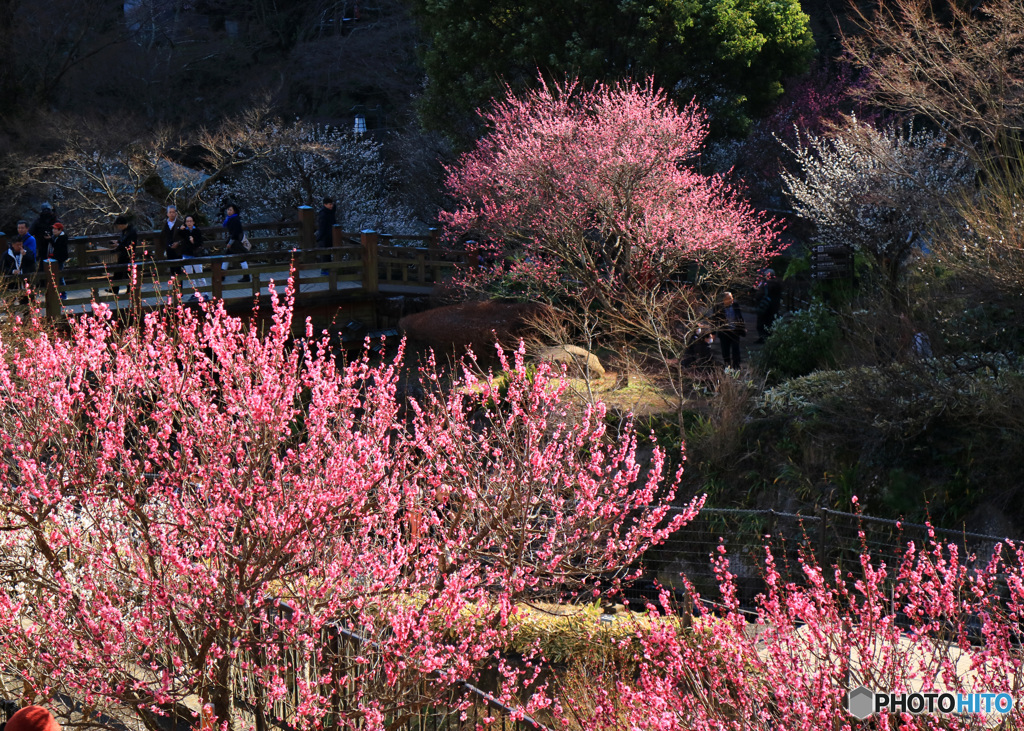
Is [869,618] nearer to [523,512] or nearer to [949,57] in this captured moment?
[523,512]

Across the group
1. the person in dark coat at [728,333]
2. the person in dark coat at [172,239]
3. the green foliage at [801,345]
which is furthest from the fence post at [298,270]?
the green foliage at [801,345]

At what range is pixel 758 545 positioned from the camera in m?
12.4

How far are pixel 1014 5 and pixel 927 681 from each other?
582 inches

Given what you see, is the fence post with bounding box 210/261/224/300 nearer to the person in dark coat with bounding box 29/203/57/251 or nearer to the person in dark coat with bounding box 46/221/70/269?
the person in dark coat with bounding box 46/221/70/269

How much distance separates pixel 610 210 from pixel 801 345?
3.89 meters

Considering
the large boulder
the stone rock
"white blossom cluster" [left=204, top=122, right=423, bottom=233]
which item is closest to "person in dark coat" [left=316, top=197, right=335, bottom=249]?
the large boulder

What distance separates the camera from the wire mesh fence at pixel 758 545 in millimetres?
11688

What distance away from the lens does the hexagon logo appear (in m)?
5.50

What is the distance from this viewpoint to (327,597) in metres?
6.63

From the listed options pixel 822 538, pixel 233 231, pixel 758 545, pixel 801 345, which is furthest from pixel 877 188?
pixel 233 231

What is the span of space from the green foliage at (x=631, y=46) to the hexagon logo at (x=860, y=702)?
59.3 ft

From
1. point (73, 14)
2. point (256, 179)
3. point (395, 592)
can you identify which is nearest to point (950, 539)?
point (395, 592)

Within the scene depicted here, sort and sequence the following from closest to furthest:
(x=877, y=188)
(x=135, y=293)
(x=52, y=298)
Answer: (x=135, y=293) → (x=52, y=298) → (x=877, y=188)

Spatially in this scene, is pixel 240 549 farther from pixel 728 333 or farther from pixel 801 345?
pixel 801 345
